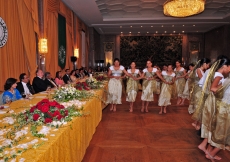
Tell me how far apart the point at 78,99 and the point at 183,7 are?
19.2 ft

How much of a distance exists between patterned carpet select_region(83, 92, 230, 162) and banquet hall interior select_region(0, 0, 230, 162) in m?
0.02

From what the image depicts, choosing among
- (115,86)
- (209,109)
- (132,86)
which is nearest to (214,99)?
(209,109)

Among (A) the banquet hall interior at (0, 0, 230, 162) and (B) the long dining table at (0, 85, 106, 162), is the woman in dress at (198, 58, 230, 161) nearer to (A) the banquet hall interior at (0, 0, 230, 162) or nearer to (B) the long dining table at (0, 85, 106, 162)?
(A) the banquet hall interior at (0, 0, 230, 162)

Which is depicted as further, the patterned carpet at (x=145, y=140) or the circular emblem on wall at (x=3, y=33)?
the circular emblem on wall at (x=3, y=33)

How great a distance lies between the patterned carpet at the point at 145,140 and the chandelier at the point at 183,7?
3.96 metres

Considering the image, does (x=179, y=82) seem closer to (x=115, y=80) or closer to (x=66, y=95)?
(x=115, y=80)

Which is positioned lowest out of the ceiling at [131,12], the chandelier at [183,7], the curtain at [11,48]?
the curtain at [11,48]

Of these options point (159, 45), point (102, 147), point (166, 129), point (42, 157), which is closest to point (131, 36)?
point (159, 45)

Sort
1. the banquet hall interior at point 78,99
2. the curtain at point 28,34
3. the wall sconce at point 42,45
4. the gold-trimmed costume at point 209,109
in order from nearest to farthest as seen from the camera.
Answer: the banquet hall interior at point 78,99, the gold-trimmed costume at point 209,109, the curtain at point 28,34, the wall sconce at point 42,45

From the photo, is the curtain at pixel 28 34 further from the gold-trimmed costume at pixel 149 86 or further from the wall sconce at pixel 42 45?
the gold-trimmed costume at pixel 149 86

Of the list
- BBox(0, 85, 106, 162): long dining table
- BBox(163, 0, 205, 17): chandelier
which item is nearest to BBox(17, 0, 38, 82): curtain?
BBox(0, 85, 106, 162): long dining table

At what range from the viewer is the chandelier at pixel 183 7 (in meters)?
7.41

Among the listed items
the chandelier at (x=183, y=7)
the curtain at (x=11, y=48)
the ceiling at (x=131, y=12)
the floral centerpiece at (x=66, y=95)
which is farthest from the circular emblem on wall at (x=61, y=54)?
the floral centerpiece at (x=66, y=95)

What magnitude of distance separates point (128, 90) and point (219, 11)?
878cm
